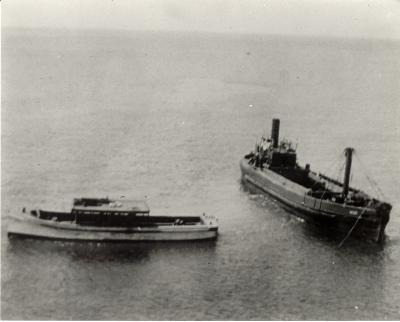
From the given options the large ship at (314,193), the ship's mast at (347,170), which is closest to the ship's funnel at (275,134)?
the large ship at (314,193)

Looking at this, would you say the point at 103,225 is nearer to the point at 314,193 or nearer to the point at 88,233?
the point at 88,233

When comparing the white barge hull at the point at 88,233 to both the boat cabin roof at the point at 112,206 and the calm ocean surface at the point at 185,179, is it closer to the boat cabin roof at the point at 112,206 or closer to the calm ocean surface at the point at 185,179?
the calm ocean surface at the point at 185,179

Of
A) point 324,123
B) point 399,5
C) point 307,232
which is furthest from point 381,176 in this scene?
point 399,5

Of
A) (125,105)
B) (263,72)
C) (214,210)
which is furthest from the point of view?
(263,72)

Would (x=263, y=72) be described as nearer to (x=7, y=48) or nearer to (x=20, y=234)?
(x=7, y=48)

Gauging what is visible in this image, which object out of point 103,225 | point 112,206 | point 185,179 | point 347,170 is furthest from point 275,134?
point 103,225

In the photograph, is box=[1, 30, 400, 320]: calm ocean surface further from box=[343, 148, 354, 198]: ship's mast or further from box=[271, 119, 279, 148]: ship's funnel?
box=[271, 119, 279, 148]: ship's funnel
